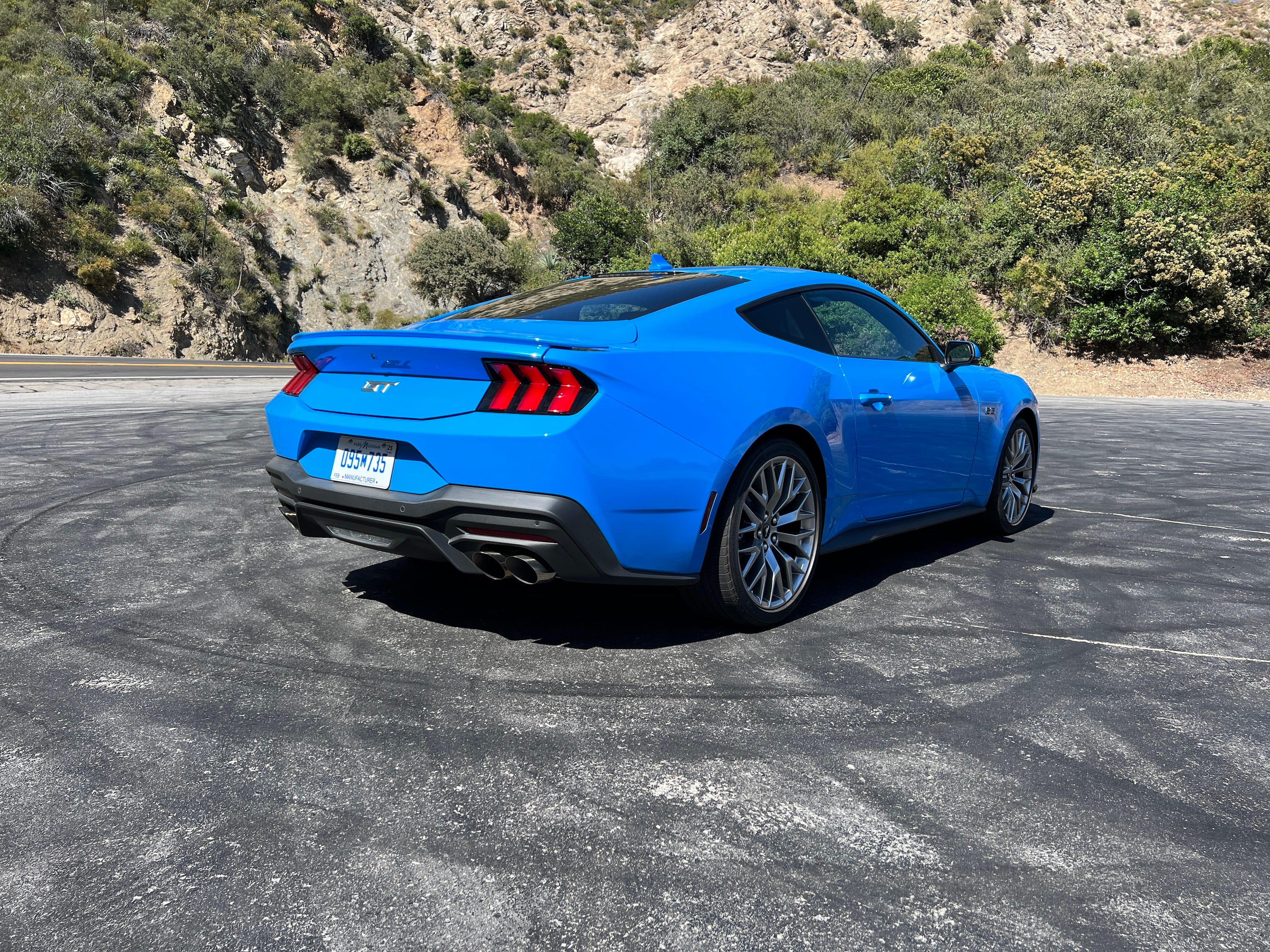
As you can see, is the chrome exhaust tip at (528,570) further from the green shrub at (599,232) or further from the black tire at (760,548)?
the green shrub at (599,232)

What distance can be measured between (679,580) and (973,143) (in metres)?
32.4

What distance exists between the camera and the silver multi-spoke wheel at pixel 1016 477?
5.84 meters

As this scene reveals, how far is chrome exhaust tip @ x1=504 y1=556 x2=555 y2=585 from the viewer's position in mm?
3207

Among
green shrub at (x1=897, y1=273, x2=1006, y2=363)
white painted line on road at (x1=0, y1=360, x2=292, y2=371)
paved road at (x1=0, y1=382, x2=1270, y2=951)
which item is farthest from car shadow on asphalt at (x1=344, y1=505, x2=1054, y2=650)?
white painted line on road at (x1=0, y1=360, x2=292, y2=371)

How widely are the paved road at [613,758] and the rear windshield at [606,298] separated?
132 cm

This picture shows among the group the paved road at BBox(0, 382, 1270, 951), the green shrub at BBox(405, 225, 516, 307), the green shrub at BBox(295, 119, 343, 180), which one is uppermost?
the green shrub at BBox(295, 119, 343, 180)

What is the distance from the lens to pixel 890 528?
4.73m

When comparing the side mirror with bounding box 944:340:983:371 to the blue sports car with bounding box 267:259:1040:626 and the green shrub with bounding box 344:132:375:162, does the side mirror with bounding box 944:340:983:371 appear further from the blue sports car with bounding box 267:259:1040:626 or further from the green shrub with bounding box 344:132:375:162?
the green shrub with bounding box 344:132:375:162

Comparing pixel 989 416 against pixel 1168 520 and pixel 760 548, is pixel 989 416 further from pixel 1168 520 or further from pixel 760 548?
pixel 760 548

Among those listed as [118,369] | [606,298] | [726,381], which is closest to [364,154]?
[118,369]

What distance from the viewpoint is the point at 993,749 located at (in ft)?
9.22

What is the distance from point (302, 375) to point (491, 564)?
1422 millimetres

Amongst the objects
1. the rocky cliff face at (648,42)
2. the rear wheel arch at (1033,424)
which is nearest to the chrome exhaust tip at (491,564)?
the rear wheel arch at (1033,424)

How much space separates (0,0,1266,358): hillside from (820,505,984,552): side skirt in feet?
69.3
